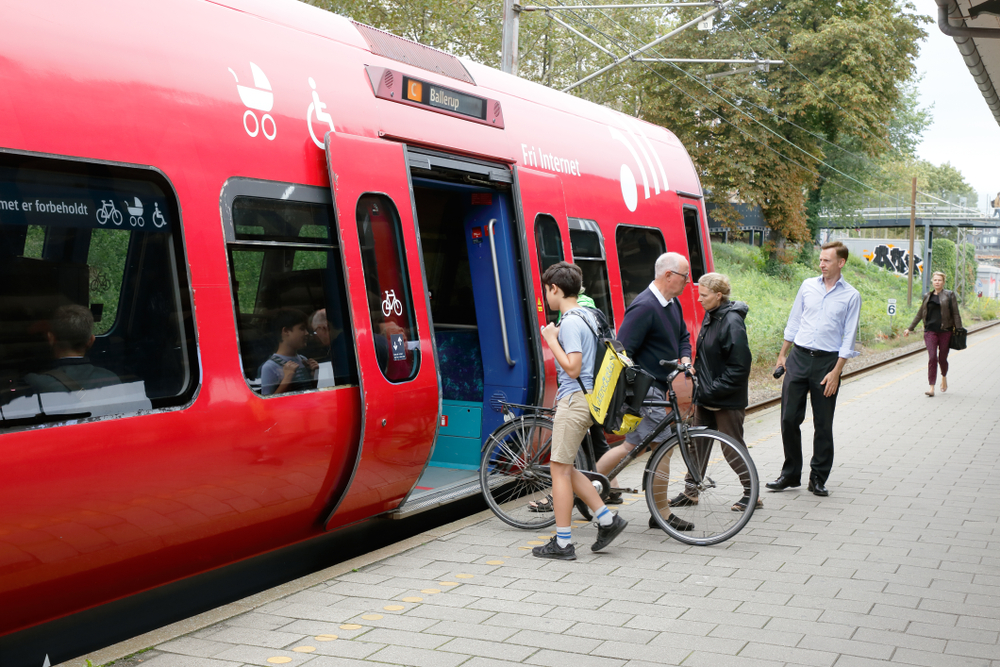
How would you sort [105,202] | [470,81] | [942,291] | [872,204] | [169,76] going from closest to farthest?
[105,202] → [169,76] → [470,81] → [942,291] → [872,204]

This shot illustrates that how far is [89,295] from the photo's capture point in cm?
400

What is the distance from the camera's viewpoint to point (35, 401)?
3.68 metres

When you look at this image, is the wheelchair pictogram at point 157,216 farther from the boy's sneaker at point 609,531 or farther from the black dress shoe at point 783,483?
the black dress shoe at point 783,483

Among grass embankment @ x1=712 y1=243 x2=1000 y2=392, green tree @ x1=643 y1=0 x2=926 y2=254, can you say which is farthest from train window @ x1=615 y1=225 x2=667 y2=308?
green tree @ x1=643 y1=0 x2=926 y2=254

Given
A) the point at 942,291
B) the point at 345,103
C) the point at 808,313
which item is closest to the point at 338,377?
the point at 345,103

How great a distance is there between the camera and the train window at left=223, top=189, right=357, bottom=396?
4.72 m

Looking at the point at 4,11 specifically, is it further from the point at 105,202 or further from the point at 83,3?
the point at 105,202

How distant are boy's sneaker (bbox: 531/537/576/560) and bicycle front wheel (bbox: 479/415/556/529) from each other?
0.69 m

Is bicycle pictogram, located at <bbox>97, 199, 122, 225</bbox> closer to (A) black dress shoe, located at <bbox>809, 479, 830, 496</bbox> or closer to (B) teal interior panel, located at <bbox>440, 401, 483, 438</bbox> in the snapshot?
(B) teal interior panel, located at <bbox>440, 401, 483, 438</bbox>

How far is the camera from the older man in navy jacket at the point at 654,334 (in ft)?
20.3

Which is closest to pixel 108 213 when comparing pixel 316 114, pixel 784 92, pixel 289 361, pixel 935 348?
pixel 289 361

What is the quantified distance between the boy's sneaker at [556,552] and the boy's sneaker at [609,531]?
179 mm

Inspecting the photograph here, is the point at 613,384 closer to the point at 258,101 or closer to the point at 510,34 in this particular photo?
the point at 258,101

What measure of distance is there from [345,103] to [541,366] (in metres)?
2.58
